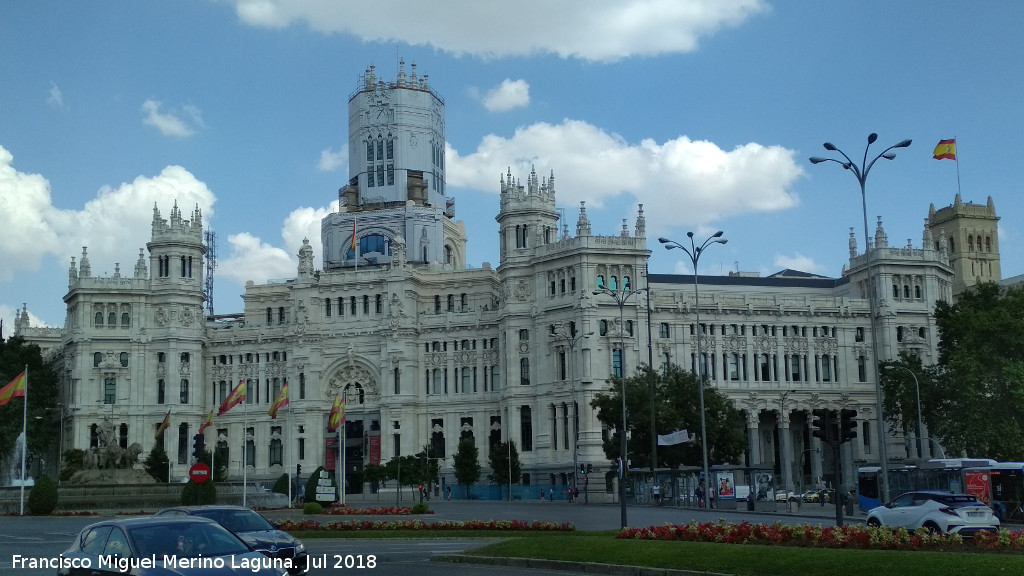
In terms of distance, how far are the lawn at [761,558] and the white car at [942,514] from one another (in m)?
9.18

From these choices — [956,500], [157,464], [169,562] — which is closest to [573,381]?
[157,464]

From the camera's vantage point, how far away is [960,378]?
3477 inches

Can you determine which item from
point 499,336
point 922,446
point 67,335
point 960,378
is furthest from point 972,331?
point 67,335

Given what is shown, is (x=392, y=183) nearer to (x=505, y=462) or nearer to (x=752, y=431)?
(x=505, y=462)

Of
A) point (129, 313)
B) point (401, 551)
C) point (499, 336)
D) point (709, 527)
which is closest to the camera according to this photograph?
point (709, 527)

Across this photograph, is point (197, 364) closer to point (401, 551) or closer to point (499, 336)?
point (499, 336)

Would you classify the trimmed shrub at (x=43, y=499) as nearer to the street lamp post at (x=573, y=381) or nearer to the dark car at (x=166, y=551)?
the street lamp post at (x=573, y=381)

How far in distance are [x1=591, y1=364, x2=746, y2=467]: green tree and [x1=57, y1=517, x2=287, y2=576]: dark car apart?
71.3 m

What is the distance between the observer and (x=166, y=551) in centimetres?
2042

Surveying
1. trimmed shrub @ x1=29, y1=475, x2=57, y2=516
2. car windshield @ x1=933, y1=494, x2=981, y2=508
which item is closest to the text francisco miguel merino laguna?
car windshield @ x1=933, y1=494, x2=981, y2=508

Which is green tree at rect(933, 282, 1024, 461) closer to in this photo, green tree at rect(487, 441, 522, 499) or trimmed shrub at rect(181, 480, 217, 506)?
green tree at rect(487, 441, 522, 499)

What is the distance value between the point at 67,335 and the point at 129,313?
9.65 metres

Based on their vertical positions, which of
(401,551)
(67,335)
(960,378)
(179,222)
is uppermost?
(179,222)

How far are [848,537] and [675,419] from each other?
59.9 meters
